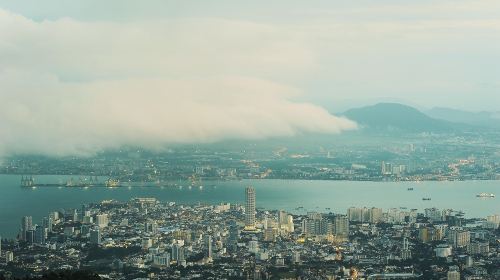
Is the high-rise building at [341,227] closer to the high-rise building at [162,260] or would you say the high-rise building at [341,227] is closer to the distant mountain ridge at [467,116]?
the high-rise building at [162,260]

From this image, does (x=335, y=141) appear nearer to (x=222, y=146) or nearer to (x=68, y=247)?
(x=222, y=146)

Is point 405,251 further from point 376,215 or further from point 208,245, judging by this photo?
point 376,215

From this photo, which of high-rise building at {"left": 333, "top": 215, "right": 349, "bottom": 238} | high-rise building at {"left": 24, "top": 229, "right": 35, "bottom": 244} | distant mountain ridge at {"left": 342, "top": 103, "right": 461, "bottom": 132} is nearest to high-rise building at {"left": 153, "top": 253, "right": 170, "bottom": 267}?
high-rise building at {"left": 24, "top": 229, "right": 35, "bottom": 244}

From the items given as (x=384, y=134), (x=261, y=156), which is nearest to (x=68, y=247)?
(x=261, y=156)

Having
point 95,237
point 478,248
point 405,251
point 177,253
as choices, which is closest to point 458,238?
point 478,248

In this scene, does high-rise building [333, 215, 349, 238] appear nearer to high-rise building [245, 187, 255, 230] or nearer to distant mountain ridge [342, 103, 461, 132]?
high-rise building [245, 187, 255, 230]
